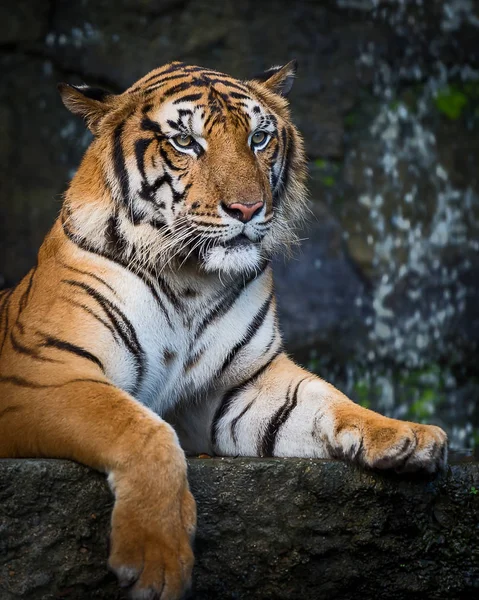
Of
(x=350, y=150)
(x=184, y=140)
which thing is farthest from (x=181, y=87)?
(x=350, y=150)

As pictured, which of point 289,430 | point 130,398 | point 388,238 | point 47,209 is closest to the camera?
point 130,398

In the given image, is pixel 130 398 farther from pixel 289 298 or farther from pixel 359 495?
pixel 289 298

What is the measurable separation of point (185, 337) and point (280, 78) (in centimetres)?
104

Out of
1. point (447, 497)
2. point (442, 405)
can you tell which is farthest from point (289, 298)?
point (447, 497)

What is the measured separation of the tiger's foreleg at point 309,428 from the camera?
241cm

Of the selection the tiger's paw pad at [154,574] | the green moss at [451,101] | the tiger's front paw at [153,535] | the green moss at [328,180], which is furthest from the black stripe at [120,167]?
the green moss at [451,101]

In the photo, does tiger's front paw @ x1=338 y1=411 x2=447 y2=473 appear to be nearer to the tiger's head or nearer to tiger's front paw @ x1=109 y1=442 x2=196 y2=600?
tiger's front paw @ x1=109 y1=442 x2=196 y2=600

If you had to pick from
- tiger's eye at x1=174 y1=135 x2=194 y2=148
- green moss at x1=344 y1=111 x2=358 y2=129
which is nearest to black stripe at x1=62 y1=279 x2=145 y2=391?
tiger's eye at x1=174 y1=135 x2=194 y2=148

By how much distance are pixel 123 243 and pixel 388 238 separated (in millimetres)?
4030

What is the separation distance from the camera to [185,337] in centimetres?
292

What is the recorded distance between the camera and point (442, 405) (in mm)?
6547

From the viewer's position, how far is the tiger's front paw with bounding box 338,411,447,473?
7.86 ft

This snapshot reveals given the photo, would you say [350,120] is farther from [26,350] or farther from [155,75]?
[26,350]

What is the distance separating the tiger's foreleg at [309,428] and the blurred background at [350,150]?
3264mm
